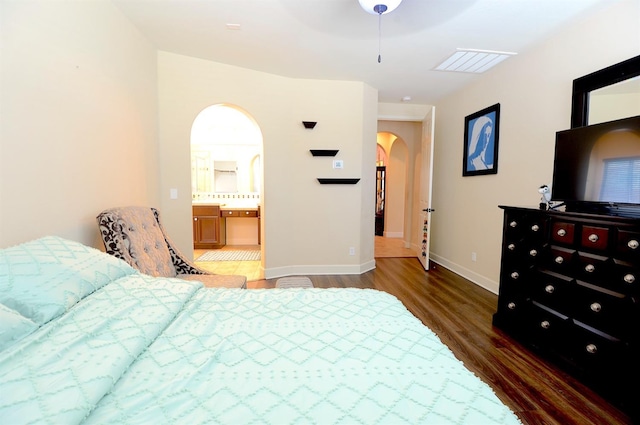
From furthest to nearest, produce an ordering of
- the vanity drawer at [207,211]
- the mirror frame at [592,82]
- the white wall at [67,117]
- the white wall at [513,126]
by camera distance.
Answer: the vanity drawer at [207,211]
the white wall at [513,126]
the mirror frame at [592,82]
the white wall at [67,117]

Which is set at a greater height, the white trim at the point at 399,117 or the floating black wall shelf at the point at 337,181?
the white trim at the point at 399,117

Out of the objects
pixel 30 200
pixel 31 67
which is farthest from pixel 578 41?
pixel 30 200

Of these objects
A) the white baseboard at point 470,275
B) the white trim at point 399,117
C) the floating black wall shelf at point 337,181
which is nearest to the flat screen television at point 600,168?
the white baseboard at point 470,275

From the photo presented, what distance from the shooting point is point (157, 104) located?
3.00 metres

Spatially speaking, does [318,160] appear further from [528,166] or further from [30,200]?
[30,200]

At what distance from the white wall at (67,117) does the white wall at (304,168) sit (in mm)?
872

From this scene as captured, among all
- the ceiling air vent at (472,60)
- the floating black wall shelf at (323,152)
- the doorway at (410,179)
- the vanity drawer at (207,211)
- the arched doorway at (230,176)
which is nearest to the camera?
the ceiling air vent at (472,60)

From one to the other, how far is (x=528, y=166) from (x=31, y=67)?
3801mm

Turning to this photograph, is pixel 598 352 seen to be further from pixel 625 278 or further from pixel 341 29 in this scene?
pixel 341 29

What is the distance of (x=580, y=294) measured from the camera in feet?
5.82

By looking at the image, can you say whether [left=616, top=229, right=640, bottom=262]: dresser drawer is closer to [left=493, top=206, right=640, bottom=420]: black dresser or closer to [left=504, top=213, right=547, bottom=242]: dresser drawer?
[left=493, top=206, right=640, bottom=420]: black dresser

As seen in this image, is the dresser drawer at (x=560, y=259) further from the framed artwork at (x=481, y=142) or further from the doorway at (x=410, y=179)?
the doorway at (x=410, y=179)

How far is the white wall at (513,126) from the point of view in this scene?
218cm

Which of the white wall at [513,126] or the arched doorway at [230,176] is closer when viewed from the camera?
the white wall at [513,126]
